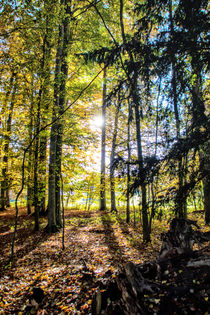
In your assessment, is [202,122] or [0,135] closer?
[202,122]

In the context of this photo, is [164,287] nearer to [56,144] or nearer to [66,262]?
[66,262]

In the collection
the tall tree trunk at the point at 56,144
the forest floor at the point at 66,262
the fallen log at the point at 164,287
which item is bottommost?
the forest floor at the point at 66,262

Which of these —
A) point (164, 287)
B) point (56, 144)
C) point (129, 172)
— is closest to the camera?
point (164, 287)

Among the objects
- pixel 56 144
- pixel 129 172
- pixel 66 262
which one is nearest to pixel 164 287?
pixel 129 172

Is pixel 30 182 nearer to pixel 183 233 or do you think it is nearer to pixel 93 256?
pixel 93 256

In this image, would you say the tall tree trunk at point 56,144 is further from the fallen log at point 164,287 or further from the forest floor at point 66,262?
the fallen log at point 164,287

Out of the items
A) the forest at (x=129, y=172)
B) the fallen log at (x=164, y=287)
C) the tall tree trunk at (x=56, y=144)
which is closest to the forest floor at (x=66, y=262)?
the forest at (x=129, y=172)

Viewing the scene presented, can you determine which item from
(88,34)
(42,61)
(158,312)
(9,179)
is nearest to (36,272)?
(158,312)

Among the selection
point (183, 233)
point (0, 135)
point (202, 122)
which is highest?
point (0, 135)

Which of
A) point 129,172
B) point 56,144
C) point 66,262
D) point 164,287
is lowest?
point 66,262

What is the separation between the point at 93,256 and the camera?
4.47 meters

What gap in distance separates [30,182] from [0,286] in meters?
3.95

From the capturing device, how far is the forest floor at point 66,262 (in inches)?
112

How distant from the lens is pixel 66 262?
14.0ft
